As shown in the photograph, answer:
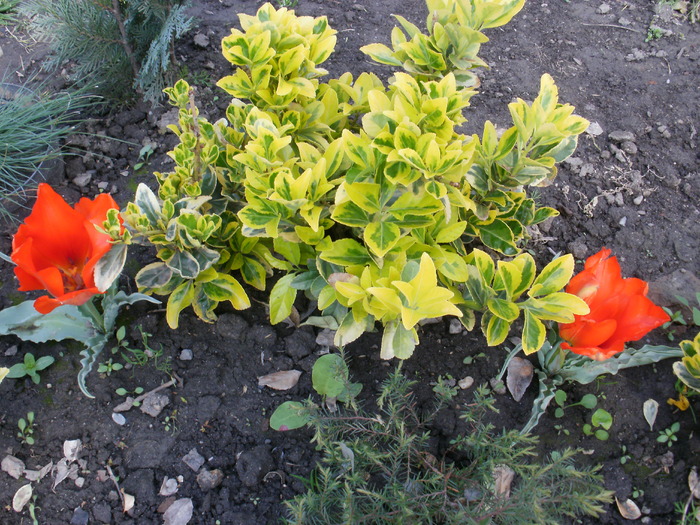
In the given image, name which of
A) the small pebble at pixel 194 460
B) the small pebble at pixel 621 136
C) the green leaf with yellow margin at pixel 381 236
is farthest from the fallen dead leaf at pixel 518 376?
the small pebble at pixel 621 136

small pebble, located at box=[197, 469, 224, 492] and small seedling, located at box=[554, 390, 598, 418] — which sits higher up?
small seedling, located at box=[554, 390, 598, 418]

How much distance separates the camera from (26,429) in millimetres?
1822

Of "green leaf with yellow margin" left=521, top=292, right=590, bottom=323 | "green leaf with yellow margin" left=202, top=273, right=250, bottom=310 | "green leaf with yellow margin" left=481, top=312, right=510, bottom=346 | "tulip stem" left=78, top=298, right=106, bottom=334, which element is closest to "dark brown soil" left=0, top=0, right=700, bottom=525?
"tulip stem" left=78, top=298, right=106, bottom=334

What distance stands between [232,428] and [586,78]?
8.23 ft

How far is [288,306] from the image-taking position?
1854 millimetres

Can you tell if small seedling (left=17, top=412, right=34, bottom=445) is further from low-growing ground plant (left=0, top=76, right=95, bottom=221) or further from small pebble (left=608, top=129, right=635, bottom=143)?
small pebble (left=608, top=129, right=635, bottom=143)

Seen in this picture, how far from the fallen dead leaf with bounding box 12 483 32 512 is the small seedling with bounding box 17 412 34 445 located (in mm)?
144

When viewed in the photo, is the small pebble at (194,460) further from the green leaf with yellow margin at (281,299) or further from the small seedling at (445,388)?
the small seedling at (445,388)

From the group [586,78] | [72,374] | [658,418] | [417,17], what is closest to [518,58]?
[586,78]

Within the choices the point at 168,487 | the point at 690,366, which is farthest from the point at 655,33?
the point at 168,487

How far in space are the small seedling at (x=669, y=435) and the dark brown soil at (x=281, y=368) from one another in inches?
0.7

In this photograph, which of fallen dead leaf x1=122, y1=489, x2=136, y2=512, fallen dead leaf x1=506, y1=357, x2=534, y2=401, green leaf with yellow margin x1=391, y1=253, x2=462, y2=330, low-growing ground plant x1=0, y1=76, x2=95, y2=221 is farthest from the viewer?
low-growing ground plant x1=0, y1=76, x2=95, y2=221

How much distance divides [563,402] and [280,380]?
38.6 inches

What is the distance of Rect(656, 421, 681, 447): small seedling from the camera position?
1.84 metres
